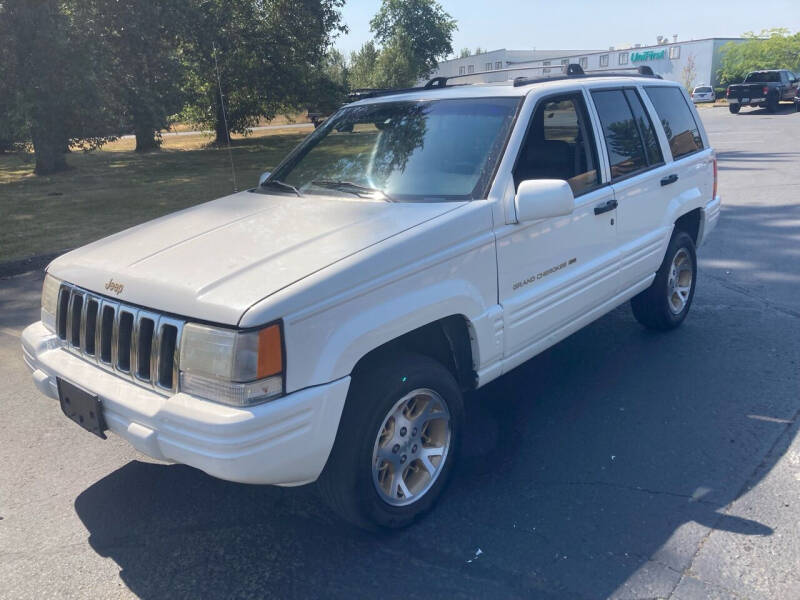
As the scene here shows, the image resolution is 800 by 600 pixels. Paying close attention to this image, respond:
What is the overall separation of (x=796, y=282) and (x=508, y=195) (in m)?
4.44

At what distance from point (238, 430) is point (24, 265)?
6.97 metres

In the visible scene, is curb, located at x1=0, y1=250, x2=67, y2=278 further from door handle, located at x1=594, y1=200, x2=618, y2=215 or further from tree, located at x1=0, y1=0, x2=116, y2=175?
tree, located at x1=0, y1=0, x2=116, y2=175

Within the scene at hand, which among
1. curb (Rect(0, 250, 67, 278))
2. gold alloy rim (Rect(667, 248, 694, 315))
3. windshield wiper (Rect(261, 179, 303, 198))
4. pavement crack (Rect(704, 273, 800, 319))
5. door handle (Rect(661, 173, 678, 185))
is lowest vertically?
pavement crack (Rect(704, 273, 800, 319))

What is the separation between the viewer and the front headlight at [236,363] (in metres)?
2.66

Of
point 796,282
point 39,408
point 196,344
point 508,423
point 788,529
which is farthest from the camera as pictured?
point 796,282

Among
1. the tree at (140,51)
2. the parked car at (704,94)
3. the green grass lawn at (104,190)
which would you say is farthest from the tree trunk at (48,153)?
the parked car at (704,94)

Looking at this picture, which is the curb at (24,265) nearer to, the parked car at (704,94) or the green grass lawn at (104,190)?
the green grass lawn at (104,190)

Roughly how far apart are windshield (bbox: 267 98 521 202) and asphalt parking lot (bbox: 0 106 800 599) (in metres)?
1.48

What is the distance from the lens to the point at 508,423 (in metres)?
4.30

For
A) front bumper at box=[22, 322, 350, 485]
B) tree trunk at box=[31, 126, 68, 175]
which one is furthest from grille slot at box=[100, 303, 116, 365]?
tree trunk at box=[31, 126, 68, 175]

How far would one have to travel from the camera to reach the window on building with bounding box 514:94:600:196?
13.3ft

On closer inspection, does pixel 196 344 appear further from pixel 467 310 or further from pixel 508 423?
pixel 508 423

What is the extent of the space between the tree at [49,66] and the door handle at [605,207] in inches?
531

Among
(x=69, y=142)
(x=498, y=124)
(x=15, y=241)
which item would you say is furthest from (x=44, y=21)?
(x=498, y=124)
